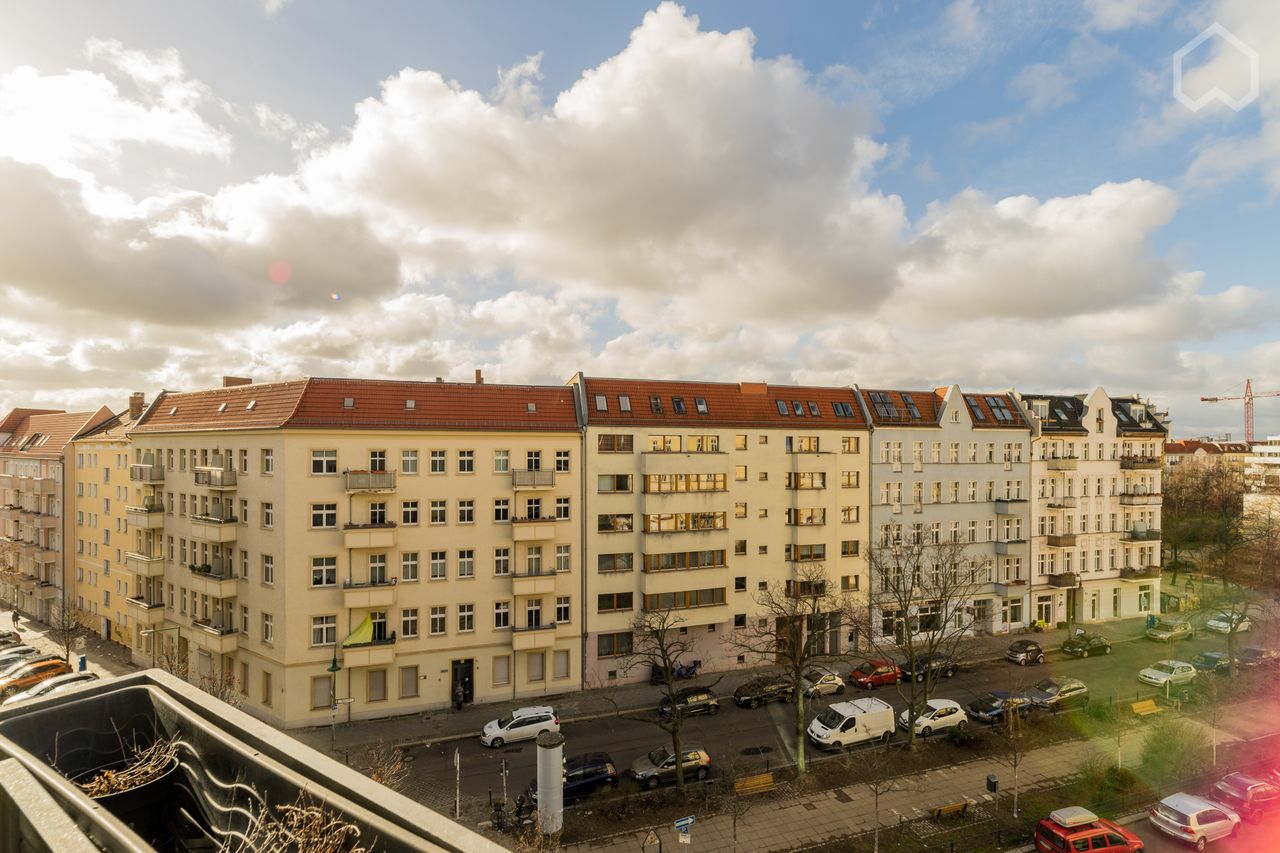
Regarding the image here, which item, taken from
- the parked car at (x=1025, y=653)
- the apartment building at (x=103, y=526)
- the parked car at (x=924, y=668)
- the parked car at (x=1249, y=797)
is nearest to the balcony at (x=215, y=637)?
the apartment building at (x=103, y=526)

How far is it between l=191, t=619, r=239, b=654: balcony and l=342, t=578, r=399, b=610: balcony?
7.27m

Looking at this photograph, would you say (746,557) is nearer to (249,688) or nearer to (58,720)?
(249,688)

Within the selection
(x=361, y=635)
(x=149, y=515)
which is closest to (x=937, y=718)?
(x=361, y=635)

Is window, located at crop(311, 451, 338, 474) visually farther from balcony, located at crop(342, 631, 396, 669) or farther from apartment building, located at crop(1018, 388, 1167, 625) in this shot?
apartment building, located at crop(1018, 388, 1167, 625)

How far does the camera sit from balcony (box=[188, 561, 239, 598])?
36.8m

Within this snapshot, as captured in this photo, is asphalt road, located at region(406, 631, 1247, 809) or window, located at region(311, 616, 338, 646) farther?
window, located at region(311, 616, 338, 646)

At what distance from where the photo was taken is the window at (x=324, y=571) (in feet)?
114

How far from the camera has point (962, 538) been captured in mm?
50344

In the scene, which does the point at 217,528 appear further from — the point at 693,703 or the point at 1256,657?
the point at 1256,657

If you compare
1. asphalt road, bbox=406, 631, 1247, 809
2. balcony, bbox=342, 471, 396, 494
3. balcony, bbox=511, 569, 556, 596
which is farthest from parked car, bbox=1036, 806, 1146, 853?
balcony, bbox=342, 471, 396, 494

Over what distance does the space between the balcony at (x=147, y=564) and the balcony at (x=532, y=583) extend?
23958 millimetres

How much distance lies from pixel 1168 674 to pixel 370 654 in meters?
45.3

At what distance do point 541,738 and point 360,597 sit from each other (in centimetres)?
1674

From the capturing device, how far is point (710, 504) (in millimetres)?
A: 42594
